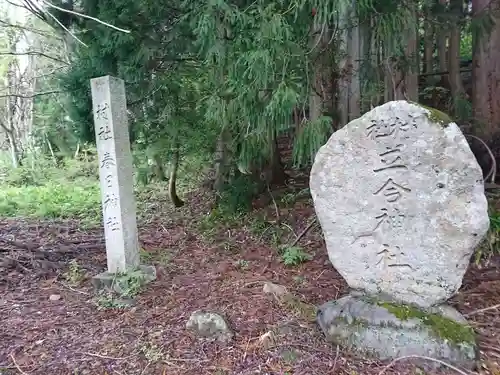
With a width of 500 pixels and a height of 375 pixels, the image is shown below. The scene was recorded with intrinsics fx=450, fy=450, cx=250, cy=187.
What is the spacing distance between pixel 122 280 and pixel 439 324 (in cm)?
254

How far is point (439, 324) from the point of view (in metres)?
2.73

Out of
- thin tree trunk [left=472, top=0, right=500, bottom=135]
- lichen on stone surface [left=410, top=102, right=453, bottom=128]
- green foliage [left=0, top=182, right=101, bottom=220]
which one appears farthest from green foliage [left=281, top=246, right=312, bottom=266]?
green foliage [left=0, top=182, right=101, bottom=220]

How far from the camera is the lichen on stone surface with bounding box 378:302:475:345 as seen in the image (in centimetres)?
266

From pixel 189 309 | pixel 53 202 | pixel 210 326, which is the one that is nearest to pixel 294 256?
pixel 189 309

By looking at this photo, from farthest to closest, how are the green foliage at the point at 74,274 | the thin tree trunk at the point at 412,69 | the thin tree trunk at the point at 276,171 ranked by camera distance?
the thin tree trunk at the point at 276,171 < the thin tree trunk at the point at 412,69 < the green foliage at the point at 74,274

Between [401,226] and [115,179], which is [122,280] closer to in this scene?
[115,179]

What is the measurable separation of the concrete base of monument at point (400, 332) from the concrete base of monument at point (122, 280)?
5.70ft

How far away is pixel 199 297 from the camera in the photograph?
3.74 m

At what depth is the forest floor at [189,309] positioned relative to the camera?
9.11 ft

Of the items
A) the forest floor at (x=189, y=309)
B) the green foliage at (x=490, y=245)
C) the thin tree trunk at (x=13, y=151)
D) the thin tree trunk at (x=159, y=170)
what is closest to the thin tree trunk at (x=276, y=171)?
the forest floor at (x=189, y=309)

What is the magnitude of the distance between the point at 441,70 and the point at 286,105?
20.2 ft

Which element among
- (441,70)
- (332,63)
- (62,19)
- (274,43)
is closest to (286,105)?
(274,43)

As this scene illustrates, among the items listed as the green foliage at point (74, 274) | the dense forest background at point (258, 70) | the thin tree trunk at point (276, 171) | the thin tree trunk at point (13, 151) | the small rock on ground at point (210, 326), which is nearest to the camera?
the small rock on ground at point (210, 326)

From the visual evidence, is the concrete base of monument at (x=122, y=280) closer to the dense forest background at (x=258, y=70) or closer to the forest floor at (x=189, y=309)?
the forest floor at (x=189, y=309)
